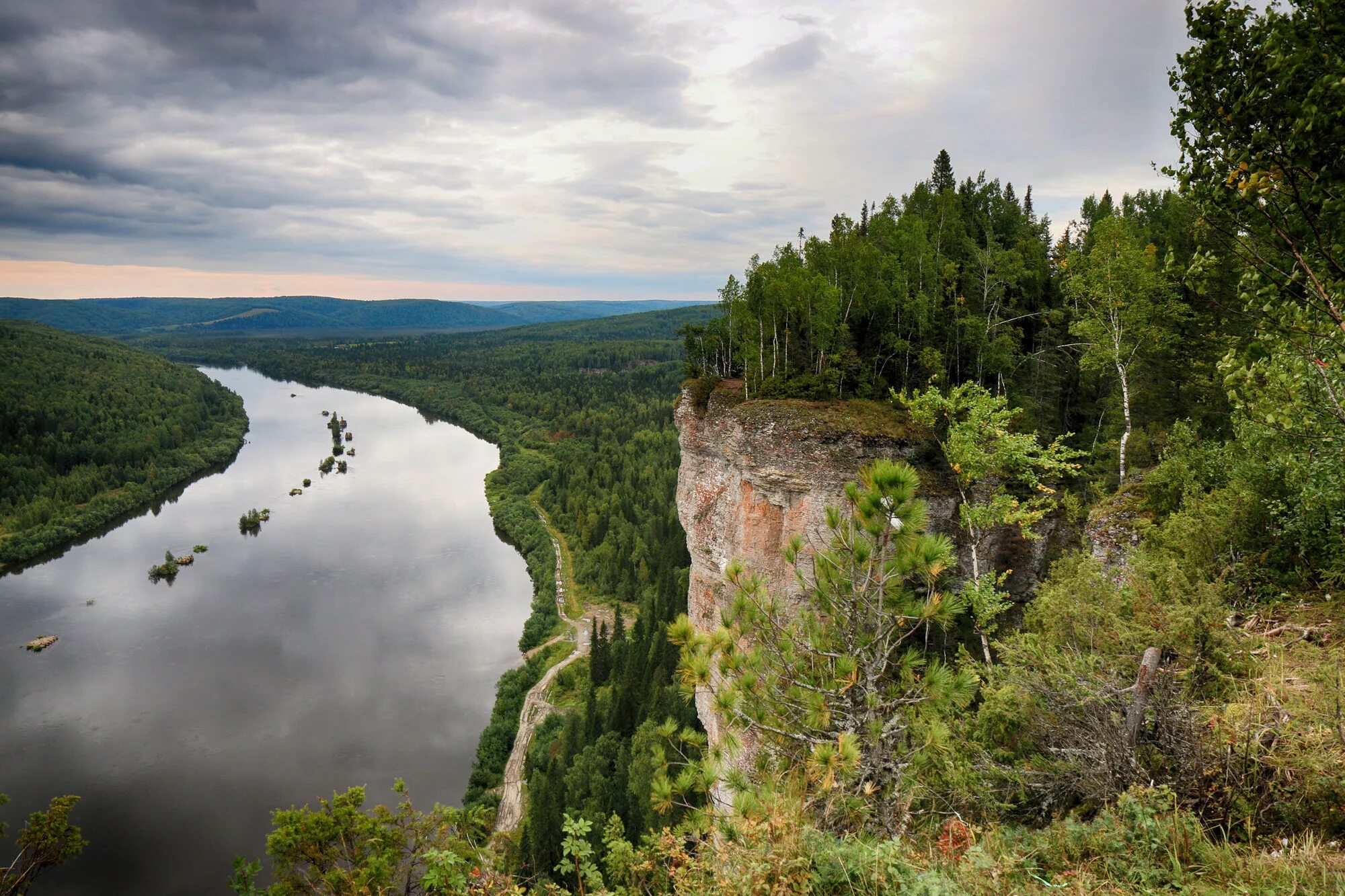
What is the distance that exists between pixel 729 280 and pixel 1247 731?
21.5 m

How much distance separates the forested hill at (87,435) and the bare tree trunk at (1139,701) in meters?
78.8

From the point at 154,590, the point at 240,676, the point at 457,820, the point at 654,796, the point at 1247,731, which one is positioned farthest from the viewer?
the point at 154,590

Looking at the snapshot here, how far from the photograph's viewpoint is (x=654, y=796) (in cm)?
594

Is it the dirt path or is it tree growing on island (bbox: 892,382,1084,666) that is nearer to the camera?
tree growing on island (bbox: 892,382,1084,666)

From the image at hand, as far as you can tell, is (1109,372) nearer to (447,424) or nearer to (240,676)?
(240,676)

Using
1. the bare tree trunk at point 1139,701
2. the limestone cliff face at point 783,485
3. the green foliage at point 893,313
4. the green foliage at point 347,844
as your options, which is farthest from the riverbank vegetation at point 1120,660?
the green foliage at point 893,313

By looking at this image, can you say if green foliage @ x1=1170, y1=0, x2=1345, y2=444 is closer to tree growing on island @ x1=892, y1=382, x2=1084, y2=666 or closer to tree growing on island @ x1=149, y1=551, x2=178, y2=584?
tree growing on island @ x1=892, y1=382, x2=1084, y2=666

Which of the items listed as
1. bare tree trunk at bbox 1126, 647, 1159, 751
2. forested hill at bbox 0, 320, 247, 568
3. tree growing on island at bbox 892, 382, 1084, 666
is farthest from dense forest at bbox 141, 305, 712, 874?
forested hill at bbox 0, 320, 247, 568

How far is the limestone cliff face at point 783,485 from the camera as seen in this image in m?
15.0

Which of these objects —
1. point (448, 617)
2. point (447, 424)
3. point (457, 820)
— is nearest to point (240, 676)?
point (448, 617)

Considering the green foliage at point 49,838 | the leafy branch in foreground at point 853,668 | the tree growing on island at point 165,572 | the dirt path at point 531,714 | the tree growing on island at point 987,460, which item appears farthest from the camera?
the tree growing on island at point 165,572

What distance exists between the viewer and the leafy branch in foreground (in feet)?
19.1

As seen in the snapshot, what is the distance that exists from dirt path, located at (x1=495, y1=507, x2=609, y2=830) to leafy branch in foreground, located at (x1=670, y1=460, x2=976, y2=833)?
77.4ft

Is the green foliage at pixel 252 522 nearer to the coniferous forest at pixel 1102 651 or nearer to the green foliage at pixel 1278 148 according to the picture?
the coniferous forest at pixel 1102 651
